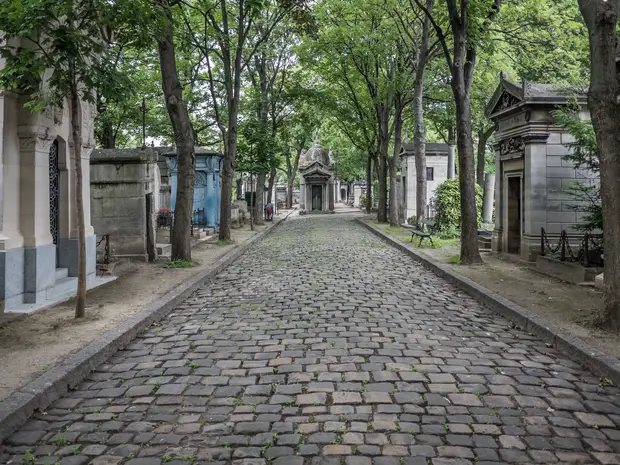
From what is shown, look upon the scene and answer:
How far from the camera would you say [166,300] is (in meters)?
8.18

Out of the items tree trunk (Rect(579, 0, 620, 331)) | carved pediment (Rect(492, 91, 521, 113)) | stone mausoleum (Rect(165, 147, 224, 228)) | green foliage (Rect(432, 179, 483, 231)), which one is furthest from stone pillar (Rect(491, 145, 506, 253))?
stone mausoleum (Rect(165, 147, 224, 228))

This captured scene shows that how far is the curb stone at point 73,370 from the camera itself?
3.91 metres

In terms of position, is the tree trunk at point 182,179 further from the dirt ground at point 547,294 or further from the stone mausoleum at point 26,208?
the dirt ground at point 547,294

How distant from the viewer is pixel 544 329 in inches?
Answer: 250

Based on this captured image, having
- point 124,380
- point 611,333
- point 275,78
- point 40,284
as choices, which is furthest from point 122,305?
point 275,78

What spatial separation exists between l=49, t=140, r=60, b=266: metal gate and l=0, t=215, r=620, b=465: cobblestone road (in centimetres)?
339

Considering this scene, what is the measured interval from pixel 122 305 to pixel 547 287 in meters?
7.25

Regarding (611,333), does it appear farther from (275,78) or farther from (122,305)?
(275,78)

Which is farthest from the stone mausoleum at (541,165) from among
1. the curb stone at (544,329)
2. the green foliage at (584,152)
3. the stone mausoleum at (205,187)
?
the stone mausoleum at (205,187)

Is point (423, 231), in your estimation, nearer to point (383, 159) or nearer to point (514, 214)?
point (514, 214)

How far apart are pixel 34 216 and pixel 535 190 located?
1095 cm

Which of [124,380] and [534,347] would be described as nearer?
[124,380]

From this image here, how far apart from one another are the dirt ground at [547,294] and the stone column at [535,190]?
0.64m

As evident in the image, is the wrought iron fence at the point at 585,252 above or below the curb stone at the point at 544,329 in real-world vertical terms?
above
